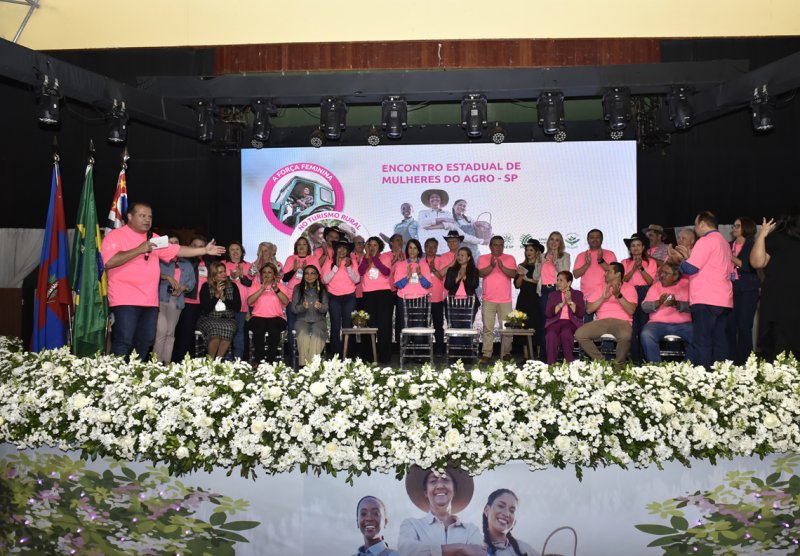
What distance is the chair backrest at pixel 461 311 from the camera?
8172 millimetres

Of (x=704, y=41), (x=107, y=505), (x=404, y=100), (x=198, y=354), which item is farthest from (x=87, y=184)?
(x=704, y=41)

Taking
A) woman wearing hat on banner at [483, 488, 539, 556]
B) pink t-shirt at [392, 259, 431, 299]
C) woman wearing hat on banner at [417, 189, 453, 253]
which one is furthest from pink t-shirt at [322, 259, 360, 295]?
woman wearing hat on banner at [483, 488, 539, 556]

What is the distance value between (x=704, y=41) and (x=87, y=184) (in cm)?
740

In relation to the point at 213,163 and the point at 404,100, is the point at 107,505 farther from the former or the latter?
the point at 213,163

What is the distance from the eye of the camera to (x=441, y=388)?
3.20 meters

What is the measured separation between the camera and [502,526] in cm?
302

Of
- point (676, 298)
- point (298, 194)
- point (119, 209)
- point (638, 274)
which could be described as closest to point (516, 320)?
point (638, 274)

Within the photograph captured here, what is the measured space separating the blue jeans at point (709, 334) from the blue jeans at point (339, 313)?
3.73 meters

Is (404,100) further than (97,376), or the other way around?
(404,100)

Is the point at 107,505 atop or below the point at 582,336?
below

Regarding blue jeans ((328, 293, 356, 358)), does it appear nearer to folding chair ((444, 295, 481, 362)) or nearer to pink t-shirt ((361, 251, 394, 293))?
pink t-shirt ((361, 251, 394, 293))

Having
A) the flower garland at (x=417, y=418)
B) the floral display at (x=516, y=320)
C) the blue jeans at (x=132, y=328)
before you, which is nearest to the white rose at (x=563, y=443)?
the flower garland at (x=417, y=418)

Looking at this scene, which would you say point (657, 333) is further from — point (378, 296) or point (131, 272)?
point (131, 272)

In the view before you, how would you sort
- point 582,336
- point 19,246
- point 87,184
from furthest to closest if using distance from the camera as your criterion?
point 19,246 → point 582,336 → point 87,184
